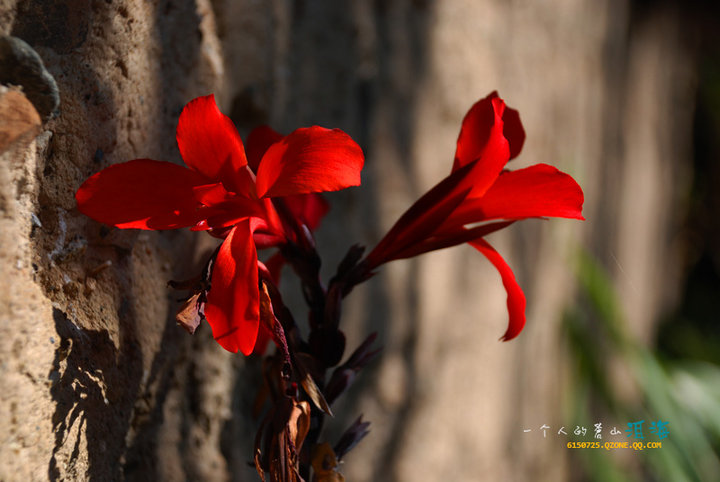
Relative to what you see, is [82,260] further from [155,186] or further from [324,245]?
→ [324,245]

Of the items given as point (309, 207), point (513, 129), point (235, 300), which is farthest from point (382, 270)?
point (235, 300)

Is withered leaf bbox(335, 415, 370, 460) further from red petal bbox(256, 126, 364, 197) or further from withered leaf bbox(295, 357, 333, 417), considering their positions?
red petal bbox(256, 126, 364, 197)

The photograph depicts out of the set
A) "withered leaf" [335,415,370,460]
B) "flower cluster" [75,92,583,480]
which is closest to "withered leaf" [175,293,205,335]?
"flower cluster" [75,92,583,480]

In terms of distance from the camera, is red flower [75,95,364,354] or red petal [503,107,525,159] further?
red petal [503,107,525,159]

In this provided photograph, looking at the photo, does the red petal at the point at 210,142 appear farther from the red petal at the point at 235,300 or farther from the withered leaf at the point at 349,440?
the withered leaf at the point at 349,440

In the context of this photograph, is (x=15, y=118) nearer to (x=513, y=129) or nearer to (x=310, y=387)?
(x=310, y=387)

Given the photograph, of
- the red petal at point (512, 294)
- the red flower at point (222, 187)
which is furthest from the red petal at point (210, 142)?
the red petal at point (512, 294)
